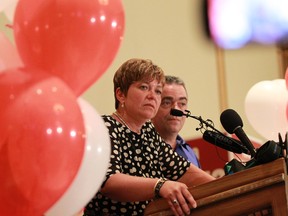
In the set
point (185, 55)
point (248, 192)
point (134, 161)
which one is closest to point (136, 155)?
point (134, 161)

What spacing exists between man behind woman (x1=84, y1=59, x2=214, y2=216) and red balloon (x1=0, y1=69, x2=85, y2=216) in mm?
529

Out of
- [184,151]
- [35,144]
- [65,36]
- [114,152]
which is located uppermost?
[65,36]

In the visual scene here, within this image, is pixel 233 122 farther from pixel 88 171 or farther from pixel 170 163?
pixel 88 171

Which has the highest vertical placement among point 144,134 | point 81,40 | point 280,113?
point 81,40

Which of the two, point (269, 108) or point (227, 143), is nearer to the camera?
point (227, 143)

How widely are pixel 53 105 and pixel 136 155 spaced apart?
758mm

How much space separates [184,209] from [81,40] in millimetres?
602

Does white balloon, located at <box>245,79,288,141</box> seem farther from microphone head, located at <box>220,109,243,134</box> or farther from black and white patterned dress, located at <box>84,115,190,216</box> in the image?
microphone head, located at <box>220,109,243,134</box>

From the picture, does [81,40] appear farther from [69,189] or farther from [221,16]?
[221,16]

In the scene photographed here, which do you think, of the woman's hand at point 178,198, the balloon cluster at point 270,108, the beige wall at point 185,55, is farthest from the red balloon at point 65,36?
the beige wall at point 185,55

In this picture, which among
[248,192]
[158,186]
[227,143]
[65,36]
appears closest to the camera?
[65,36]

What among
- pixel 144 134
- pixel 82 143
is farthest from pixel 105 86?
pixel 82 143

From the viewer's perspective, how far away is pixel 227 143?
235 cm

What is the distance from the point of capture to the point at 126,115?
2535 millimetres
